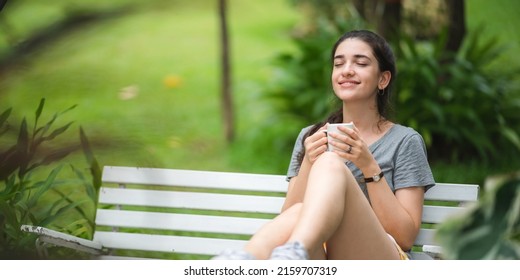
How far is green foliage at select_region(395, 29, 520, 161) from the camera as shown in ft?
12.1

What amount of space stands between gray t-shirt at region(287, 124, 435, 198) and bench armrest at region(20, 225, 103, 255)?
700 mm

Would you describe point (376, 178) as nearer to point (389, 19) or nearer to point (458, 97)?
point (458, 97)

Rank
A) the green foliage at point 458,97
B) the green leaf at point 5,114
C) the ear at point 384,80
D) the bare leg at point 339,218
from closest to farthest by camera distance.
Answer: the green leaf at point 5,114, the bare leg at point 339,218, the ear at point 384,80, the green foliage at point 458,97

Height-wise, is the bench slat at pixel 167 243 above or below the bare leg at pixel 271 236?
above

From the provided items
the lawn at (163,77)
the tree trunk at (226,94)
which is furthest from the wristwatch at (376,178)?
the tree trunk at (226,94)

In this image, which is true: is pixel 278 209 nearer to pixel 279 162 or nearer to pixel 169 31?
pixel 279 162

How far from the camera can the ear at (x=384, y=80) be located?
1.85 m

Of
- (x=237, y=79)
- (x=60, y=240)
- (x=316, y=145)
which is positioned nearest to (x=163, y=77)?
(x=237, y=79)

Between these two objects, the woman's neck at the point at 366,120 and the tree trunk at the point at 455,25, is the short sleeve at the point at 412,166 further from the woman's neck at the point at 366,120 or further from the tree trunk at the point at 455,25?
the tree trunk at the point at 455,25

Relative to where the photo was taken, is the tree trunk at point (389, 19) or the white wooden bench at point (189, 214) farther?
the tree trunk at point (389, 19)

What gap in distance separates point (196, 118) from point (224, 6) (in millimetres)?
4084

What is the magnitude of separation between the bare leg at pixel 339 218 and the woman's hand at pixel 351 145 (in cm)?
5

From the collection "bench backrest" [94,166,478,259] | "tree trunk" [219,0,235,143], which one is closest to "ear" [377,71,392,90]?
"bench backrest" [94,166,478,259]

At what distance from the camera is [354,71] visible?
178cm
